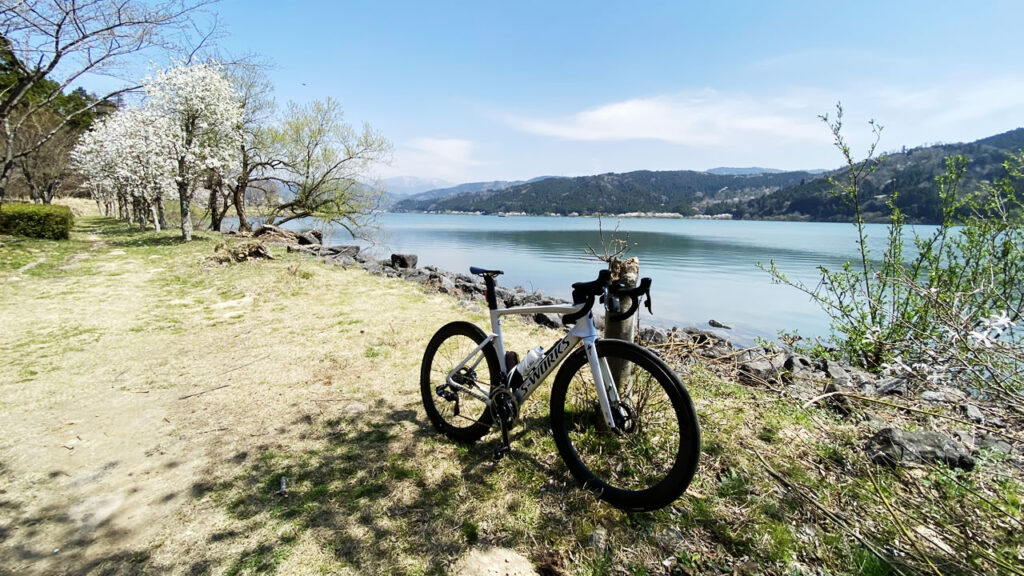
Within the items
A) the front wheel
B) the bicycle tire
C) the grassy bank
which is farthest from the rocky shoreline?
the bicycle tire

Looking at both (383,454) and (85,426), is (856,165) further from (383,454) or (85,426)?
(85,426)

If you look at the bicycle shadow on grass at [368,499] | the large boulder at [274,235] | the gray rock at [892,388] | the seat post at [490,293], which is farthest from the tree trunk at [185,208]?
the gray rock at [892,388]

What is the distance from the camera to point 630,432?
292 centimetres

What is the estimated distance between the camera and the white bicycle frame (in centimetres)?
265

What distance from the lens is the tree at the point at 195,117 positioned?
16.7 metres

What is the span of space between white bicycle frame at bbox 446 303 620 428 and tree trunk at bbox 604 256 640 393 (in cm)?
36

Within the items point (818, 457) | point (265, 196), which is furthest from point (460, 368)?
point (265, 196)

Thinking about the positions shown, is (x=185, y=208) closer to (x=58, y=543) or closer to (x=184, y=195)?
(x=184, y=195)

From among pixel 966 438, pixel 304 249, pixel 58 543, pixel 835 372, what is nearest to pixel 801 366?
pixel 835 372

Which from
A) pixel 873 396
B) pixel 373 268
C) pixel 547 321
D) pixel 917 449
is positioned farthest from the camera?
pixel 373 268

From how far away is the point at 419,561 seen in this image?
239cm

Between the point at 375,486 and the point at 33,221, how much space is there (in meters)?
22.6

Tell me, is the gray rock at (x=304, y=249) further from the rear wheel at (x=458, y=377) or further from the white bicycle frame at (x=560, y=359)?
the white bicycle frame at (x=560, y=359)

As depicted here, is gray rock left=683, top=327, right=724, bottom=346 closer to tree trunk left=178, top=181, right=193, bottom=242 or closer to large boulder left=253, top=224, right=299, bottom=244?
large boulder left=253, top=224, right=299, bottom=244
